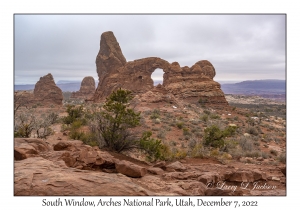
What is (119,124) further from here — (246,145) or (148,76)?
(148,76)

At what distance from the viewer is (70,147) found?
6793mm

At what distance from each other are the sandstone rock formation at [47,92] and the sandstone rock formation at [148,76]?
7482 millimetres

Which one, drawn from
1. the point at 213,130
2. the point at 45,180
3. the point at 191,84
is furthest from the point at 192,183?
the point at 191,84

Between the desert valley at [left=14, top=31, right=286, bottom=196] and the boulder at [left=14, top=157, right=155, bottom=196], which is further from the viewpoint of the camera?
the desert valley at [left=14, top=31, right=286, bottom=196]

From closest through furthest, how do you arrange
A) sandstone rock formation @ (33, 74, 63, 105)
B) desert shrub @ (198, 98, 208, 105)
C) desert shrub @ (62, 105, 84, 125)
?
desert shrub @ (62, 105, 84, 125)
desert shrub @ (198, 98, 208, 105)
sandstone rock formation @ (33, 74, 63, 105)

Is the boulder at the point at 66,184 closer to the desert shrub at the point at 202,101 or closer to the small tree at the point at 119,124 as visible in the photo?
the small tree at the point at 119,124

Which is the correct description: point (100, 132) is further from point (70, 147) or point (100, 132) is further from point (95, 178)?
point (95, 178)

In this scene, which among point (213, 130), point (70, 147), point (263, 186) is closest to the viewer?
point (263, 186)

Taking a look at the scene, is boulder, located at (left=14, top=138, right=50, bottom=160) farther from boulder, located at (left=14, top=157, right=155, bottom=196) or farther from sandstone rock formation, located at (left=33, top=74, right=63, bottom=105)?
sandstone rock formation, located at (left=33, top=74, right=63, bottom=105)

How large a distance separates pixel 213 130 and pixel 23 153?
10.1 metres

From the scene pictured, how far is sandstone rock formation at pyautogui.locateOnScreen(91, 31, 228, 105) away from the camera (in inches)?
1586

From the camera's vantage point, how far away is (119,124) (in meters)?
8.71

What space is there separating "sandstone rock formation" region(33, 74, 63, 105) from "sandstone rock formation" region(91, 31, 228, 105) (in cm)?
748

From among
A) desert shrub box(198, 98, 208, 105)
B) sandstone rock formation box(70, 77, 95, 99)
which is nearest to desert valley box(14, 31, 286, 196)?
desert shrub box(198, 98, 208, 105)
